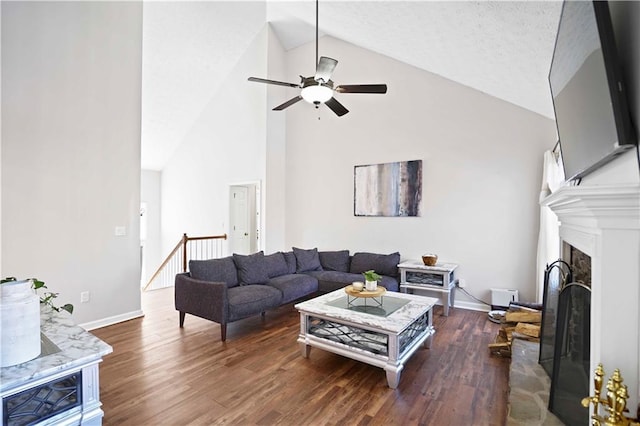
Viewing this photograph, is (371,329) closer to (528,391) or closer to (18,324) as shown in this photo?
(528,391)

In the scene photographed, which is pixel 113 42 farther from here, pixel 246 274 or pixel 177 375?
pixel 177 375

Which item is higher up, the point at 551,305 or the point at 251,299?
the point at 551,305

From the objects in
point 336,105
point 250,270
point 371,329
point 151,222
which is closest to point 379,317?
point 371,329

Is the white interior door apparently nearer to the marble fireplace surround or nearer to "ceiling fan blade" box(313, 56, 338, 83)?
"ceiling fan blade" box(313, 56, 338, 83)

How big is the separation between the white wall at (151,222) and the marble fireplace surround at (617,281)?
8.96m

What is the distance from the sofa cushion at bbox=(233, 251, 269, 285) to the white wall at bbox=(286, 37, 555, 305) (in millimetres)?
1849

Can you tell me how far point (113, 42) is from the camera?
12.9 feet

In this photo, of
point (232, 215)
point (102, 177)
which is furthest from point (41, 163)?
point (232, 215)

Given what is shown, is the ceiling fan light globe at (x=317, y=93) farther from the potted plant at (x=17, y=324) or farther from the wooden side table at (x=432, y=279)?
the wooden side table at (x=432, y=279)

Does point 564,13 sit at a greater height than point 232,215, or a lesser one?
greater

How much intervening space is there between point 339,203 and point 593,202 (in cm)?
466

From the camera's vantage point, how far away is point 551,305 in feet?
7.79

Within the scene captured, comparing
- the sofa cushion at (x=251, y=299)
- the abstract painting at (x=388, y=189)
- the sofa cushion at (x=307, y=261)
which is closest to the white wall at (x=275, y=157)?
the sofa cushion at (x=307, y=261)

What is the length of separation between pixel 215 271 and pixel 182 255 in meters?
2.74
